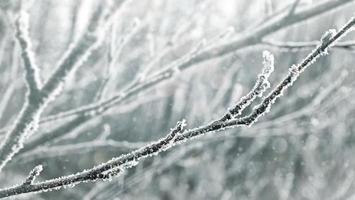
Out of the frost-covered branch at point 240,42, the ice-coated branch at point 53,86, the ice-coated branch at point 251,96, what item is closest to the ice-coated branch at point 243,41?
the frost-covered branch at point 240,42

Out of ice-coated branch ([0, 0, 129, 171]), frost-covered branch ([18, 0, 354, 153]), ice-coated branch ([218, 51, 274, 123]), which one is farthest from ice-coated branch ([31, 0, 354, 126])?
ice-coated branch ([218, 51, 274, 123])

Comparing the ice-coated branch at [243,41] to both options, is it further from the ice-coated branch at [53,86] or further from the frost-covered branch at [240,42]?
the ice-coated branch at [53,86]

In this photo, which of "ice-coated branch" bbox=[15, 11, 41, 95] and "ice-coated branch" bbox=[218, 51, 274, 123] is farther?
"ice-coated branch" bbox=[15, 11, 41, 95]

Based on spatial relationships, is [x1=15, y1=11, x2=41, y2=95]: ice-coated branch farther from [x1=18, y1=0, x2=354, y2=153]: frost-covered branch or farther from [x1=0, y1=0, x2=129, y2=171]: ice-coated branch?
[x1=18, y1=0, x2=354, y2=153]: frost-covered branch

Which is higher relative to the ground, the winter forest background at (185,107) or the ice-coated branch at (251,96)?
the winter forest background at (185,107)

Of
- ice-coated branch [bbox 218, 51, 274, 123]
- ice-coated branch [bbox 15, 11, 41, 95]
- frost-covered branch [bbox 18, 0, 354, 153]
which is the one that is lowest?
ice-coated branch [bbox 218, 51, 274, 123]

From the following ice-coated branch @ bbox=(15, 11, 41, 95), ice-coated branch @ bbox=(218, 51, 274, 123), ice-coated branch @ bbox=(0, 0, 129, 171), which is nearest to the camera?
ice-coated branch @ bbox=(218, 51, 274, 123)

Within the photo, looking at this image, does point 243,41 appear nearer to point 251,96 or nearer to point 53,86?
point 53,86

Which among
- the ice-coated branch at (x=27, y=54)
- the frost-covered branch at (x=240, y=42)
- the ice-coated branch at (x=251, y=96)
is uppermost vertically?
the ice-coated branch at (x=27, y=54)
